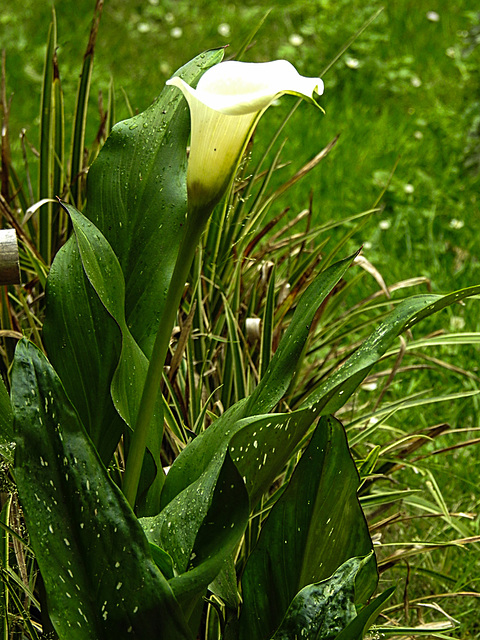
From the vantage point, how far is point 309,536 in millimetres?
909

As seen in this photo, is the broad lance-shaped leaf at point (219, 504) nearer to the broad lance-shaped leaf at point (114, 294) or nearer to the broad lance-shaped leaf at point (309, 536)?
the broad lance-shaped leaf at point (309, 536)

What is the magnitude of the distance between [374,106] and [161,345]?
2658 millimetres

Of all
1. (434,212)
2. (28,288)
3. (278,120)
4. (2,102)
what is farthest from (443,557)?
(278,120)

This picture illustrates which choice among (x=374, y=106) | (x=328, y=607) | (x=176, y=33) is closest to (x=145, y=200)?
(x=328, y=607)

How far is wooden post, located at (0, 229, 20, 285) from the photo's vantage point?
3.18ft

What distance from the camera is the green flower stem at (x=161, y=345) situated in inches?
33.4

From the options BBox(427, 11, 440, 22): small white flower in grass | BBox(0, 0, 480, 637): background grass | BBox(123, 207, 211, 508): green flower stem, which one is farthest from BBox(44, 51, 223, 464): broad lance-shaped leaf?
BBox(427, 11, 440, 22): small white flower in grass

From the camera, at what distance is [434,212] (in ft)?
8.98

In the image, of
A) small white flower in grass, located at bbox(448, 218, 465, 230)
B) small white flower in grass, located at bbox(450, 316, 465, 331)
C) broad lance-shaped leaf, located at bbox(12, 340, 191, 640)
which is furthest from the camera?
small white flower in grass, located at bbox(448, 218, 465, 230)

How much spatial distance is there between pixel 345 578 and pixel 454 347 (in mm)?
1518

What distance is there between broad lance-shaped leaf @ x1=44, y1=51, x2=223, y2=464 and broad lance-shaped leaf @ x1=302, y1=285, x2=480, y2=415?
0.97 feet

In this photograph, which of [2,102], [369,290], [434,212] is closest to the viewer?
[2,102]

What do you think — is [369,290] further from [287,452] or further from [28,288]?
[287,452]

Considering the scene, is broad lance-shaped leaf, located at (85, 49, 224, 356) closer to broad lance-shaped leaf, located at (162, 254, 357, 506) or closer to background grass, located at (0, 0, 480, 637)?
broad lance-shaped leaf, located at (162, 254, 357, 506)
